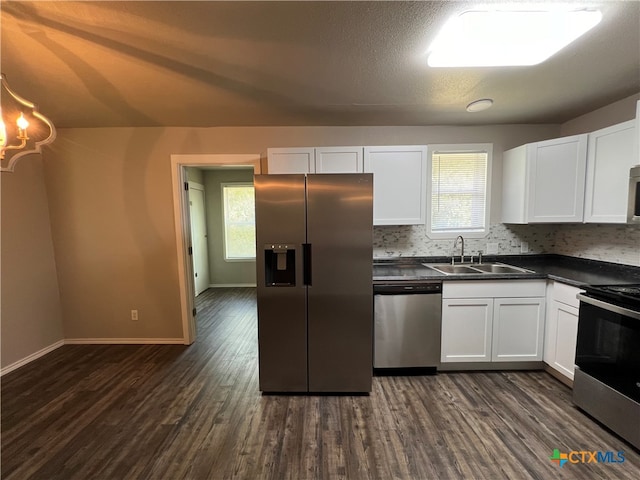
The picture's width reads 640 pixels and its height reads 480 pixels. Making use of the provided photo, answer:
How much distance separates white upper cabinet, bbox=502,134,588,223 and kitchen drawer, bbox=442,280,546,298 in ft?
2.25

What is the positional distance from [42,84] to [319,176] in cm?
207

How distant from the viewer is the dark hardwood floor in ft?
5.21

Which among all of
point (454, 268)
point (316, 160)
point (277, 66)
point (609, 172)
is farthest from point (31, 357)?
point (609, 172)

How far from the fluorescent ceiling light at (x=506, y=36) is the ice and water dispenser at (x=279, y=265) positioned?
1.62 metres

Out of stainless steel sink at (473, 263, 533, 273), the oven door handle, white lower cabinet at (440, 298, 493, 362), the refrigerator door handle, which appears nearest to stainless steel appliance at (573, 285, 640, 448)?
the oven door handle

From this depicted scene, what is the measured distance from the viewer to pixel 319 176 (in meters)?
2.12

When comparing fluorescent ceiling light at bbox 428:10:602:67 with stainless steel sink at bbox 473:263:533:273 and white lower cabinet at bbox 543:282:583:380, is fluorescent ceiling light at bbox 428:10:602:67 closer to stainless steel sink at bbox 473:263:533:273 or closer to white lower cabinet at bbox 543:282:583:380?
white lower cabinet at bbox 543:282:583:380

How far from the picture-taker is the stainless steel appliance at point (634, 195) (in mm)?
1862

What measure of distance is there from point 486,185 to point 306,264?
7.41 feet

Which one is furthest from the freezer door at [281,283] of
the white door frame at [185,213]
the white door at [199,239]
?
the white door at [199,239]

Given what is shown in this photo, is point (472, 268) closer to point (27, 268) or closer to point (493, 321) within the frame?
point (493, 321)

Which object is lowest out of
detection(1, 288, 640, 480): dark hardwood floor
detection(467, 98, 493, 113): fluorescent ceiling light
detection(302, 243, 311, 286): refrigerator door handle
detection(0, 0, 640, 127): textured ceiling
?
detection(1, 288, 640, 480): dark hardwood floor

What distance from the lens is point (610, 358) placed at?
179 cm

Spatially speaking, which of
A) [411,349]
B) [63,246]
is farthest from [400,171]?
[63,246]
